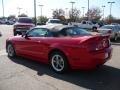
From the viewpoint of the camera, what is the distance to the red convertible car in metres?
6.53

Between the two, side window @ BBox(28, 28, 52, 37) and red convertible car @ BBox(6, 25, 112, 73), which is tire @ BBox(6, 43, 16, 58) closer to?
red convertible car @ BBox(6, 25, 112, 73)

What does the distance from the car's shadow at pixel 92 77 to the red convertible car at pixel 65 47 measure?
0.85 feet

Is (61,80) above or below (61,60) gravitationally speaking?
below

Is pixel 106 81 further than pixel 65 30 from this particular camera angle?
No

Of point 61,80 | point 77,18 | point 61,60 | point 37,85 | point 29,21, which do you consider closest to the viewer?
point 37,85

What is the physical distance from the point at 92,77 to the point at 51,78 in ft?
3.74

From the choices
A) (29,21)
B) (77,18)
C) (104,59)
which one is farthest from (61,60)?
(77,18)

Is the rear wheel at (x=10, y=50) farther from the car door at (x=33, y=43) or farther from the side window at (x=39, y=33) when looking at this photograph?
the side window at (x=39, y=33)

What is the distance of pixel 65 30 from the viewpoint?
25.0ft

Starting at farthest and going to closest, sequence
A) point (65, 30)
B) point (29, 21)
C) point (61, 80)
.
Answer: point (29, 21), point (65, 30), point (61, 80)

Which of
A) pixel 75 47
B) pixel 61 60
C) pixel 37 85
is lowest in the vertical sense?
pixel 37 85

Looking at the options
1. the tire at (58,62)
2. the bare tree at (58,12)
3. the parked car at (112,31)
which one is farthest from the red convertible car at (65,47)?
the bare tree at (58,12)

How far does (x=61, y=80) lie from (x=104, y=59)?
1.40m

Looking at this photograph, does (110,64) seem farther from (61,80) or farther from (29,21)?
(29,21)
